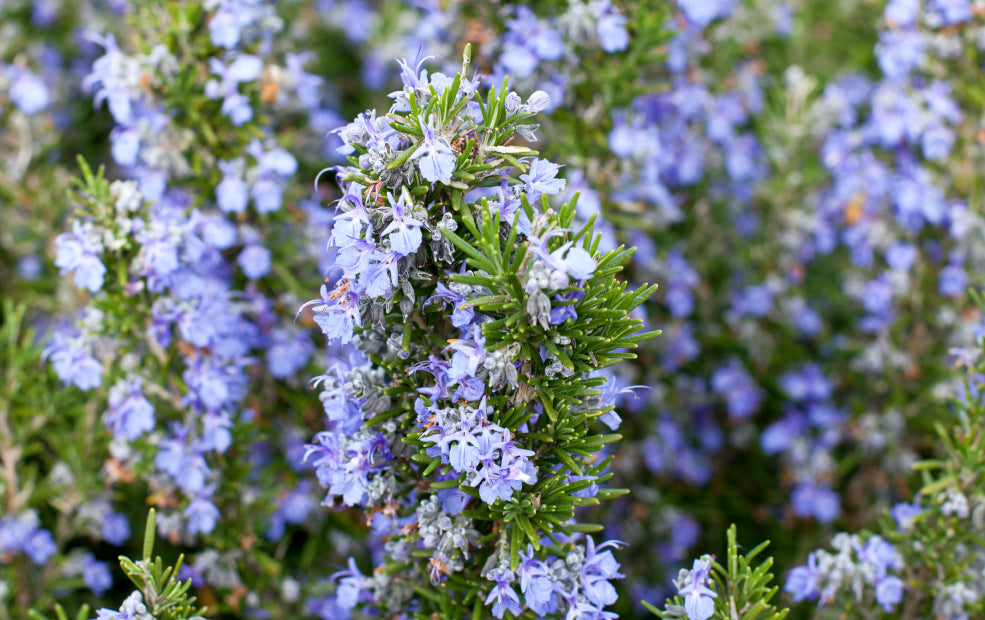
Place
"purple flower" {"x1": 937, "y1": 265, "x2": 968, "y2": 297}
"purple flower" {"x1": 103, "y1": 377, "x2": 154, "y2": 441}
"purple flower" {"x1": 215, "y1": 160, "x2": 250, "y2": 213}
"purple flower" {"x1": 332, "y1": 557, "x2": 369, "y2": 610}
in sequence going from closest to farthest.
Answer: "purple flower" {"x1": 332, "y1": 557, "x2": 369, "y2": 610}, "purple flower" {"x1": 103, "y1": 377, "x2": 154, "y2": 441}, "purple flower" {"x1": 215, "y1": 160, "x2": 250, "y2": 213}, "purple flower" {"x1": 937, "y1": 265, "x2": 968, "y2": 297}

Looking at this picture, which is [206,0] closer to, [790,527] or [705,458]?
[705,458]

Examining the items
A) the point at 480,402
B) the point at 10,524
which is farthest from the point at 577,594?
the point at 10,524

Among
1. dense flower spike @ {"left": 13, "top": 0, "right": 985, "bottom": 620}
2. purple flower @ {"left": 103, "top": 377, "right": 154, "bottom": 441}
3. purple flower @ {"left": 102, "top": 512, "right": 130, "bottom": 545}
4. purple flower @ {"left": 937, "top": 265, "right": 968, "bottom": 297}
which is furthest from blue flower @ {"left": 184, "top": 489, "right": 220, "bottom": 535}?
purple flower @ {"left": 937, "top": 265, "right": 968, "bottom": 297}

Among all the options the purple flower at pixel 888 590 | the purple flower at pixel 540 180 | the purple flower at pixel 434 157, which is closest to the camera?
the purple flower at pixel 434 157

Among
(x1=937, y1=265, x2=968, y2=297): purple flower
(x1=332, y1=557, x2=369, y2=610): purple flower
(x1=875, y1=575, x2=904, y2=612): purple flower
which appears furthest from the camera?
(x1=937, y1=265, x2=968, y2=297): purple flower

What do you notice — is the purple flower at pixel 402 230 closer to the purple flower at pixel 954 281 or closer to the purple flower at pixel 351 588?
the purple flower at pixel 351 588

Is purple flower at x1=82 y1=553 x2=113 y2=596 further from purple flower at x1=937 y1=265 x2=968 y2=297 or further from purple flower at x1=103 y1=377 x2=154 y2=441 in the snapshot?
purple flower at x1=937 y1=265 x2=968 y2=297

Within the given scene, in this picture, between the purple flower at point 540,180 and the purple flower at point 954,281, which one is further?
the purple flower at point 954,281

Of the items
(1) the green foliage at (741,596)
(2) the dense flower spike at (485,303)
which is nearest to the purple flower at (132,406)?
(2) the dense flower spike at (485,303)

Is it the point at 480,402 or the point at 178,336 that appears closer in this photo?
the point at 480,402

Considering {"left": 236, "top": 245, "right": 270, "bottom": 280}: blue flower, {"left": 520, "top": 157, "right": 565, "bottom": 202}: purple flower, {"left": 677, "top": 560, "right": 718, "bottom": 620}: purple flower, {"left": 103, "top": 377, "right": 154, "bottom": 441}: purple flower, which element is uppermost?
{"left": 236, "top": 245, "right": 270, "bottom": 280}: blue flower

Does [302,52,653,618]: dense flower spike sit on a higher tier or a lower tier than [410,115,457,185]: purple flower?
lower
